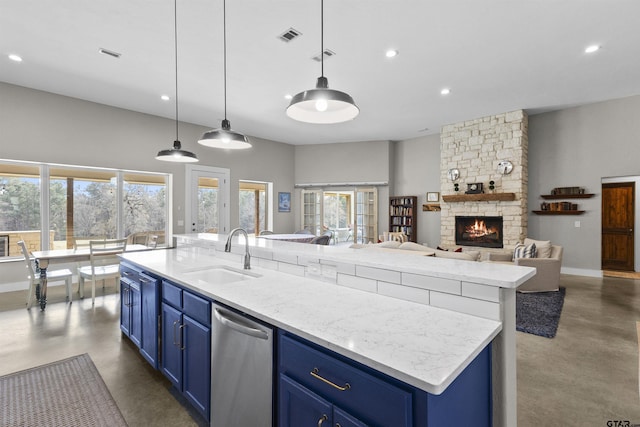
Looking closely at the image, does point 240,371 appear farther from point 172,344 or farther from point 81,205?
point 81,205

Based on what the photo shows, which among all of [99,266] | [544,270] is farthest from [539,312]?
[99,266]

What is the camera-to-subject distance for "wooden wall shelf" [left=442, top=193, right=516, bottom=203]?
612 centimetres

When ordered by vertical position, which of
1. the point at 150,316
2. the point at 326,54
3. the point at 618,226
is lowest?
the point at 150,316

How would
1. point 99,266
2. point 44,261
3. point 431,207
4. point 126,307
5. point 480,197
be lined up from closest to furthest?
point 126,307 → point 44,261 → point 99,266 → point 480,197 → point 431,207

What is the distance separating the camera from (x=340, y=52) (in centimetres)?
377

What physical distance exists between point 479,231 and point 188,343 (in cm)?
659

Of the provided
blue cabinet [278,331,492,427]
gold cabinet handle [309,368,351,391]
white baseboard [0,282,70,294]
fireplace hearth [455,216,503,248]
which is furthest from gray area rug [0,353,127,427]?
fireplace hearth [455,216,503,248]

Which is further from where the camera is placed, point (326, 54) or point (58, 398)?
point (326, 54)

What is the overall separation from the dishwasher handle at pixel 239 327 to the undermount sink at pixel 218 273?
0.69 meters

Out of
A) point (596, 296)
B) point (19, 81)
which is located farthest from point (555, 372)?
point (19, 81)

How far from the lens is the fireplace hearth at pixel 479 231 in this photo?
6504mm

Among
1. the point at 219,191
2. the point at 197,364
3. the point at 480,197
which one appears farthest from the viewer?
the point at 219,191

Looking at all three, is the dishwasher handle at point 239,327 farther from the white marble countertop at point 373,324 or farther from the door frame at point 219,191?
the door frame at point 219,191

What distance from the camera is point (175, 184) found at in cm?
655
